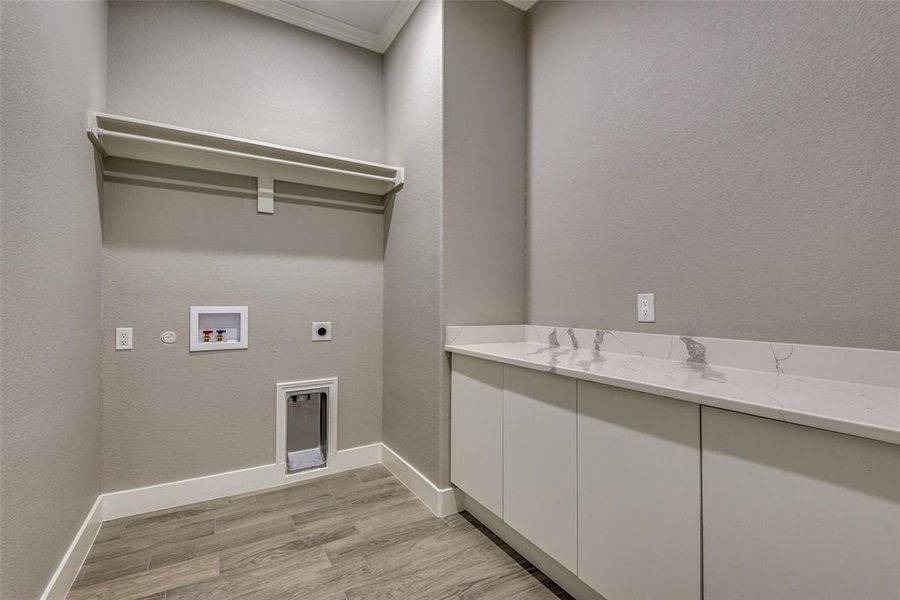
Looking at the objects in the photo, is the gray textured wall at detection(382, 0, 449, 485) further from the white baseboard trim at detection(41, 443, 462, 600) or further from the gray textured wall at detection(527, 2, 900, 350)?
the gray textured wall at detection(527, 2, 900, 350)

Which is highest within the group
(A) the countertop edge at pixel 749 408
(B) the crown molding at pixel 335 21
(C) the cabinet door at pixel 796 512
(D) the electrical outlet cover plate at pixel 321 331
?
(B) the crown molding at pixel 335 21

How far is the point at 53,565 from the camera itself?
1.33 m

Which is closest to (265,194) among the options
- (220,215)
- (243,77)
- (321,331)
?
(220,215)

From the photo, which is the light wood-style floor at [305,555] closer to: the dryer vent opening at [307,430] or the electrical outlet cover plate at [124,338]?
the dryer vent opening at [307,430]

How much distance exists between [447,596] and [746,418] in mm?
1208

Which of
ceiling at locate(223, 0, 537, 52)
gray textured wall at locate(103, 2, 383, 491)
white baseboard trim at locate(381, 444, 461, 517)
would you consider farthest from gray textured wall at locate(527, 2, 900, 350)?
gray textured wall at locate(103, 2, 383, 491)

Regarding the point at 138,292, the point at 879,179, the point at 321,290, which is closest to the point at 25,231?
the point at 138,292

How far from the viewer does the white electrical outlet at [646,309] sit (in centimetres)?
159

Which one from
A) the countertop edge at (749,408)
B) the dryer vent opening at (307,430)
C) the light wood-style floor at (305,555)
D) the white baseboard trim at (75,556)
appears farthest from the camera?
the dryer vent opening at (307,430)

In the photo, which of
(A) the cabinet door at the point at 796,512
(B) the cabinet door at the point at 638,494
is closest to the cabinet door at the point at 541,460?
(B) the cabinet door at the point at 638,494

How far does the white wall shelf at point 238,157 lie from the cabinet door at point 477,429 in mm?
1293

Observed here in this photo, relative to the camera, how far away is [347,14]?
2408 millimetres

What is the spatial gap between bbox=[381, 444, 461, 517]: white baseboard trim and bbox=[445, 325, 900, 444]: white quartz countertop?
0.77 meters

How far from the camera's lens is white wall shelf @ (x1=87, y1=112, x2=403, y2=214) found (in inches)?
71.7
